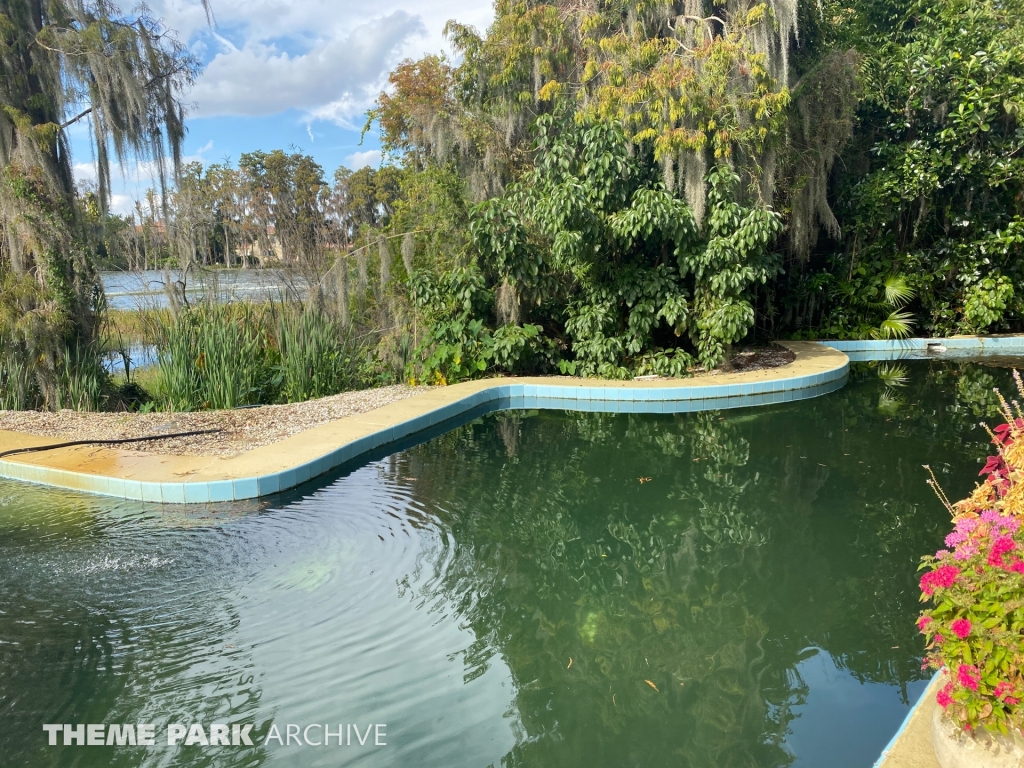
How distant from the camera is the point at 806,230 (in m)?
8.97

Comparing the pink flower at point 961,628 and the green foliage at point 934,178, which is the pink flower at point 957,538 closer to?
the pink flower at point 961,628

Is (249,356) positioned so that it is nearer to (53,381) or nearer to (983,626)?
(53,381)

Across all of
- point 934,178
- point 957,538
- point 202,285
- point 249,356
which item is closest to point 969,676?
point 957,538

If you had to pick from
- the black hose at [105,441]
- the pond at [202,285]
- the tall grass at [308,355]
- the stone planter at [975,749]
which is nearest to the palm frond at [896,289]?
the tall grass at [308,355]

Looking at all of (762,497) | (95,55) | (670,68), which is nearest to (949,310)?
(670,68)

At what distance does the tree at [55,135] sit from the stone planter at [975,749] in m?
7.11

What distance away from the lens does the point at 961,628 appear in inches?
70.5

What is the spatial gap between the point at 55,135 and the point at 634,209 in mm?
5323

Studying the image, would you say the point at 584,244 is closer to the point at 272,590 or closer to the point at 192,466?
the point at 192,466

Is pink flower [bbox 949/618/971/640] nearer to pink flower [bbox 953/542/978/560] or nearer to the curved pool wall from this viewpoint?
pink flower [bbox 953/542/978/560]

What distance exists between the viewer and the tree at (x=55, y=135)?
654 centimetres

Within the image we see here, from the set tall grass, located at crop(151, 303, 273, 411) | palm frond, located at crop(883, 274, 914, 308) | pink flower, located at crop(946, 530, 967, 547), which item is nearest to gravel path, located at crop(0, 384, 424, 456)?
tall grass, located at crop(151, 303, 273, 411)

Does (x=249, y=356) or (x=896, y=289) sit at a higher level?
(x=896, y=289)

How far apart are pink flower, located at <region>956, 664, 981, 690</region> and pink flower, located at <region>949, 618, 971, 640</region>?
77 millimetres
